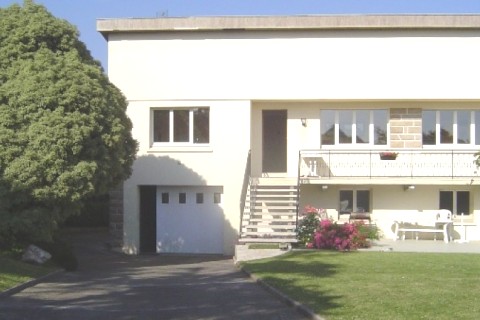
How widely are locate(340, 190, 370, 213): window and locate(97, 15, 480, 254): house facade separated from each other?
0.03 metres

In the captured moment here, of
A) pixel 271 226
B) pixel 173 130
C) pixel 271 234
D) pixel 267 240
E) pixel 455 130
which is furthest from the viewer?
pixel 173 130

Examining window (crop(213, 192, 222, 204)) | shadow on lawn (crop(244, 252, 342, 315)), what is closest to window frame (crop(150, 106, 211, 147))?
window (crop(213, 192, 222, 204))

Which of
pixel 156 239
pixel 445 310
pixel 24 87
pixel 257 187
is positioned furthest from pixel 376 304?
pixel 156 239

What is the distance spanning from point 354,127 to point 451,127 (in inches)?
126

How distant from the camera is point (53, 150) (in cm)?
1802

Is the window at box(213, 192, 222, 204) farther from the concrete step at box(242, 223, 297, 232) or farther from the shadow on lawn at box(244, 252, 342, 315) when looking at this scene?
the shadow on lawn at box(244, 252, 342, 315)

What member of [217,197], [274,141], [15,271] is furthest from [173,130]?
[15,271]

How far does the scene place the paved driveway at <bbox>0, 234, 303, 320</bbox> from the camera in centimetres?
1275

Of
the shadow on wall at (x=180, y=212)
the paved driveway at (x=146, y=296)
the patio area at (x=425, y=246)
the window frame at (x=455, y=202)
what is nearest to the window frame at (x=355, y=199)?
the patio area at (x=425, y=246)

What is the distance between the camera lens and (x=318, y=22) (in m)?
25.5

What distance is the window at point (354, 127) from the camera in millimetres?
26438

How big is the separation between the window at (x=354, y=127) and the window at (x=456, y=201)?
2.72 m

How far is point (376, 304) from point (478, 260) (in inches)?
311

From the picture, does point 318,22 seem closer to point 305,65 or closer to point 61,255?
point 305,65
